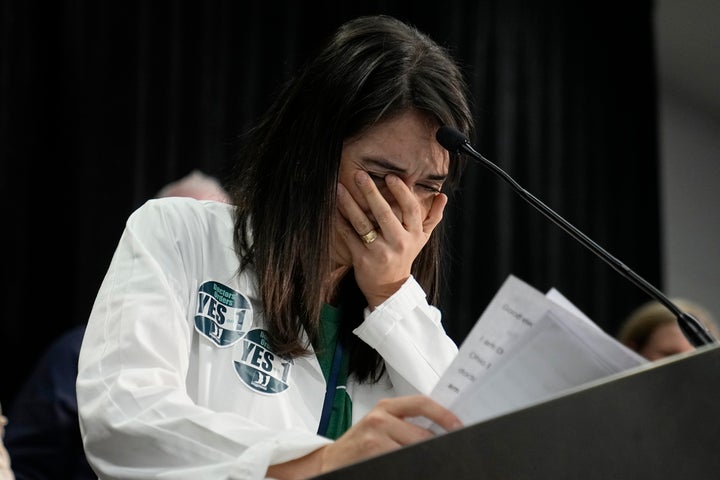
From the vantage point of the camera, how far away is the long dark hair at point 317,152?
150cm

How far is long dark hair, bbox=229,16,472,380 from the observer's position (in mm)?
1500

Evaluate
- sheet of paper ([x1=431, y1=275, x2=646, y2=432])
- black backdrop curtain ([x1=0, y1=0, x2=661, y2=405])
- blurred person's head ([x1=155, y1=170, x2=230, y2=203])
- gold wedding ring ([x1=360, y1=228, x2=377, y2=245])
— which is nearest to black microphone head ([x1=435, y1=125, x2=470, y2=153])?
gold wedding ring ([x1=360, y1=228, x2=377, y2=245])

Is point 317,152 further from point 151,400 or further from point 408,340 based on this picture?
point 151,400

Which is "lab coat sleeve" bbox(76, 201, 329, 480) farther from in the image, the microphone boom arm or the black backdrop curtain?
the black backdrop curtain

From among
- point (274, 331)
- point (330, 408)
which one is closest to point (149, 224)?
point (274, 331)

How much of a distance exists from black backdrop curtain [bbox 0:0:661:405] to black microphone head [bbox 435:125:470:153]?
0.40m

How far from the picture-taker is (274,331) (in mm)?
1458

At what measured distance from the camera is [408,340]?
1520mm

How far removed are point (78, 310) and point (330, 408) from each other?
5.68 ft

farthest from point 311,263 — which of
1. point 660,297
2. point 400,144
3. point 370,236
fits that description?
point 660,297

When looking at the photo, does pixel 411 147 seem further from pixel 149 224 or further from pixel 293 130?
pixel 149 224

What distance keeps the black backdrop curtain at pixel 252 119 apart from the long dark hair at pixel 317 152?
34cm

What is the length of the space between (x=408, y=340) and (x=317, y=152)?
302mm

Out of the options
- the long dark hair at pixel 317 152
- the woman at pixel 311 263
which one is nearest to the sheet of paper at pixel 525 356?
the woman at pixel 311 263
